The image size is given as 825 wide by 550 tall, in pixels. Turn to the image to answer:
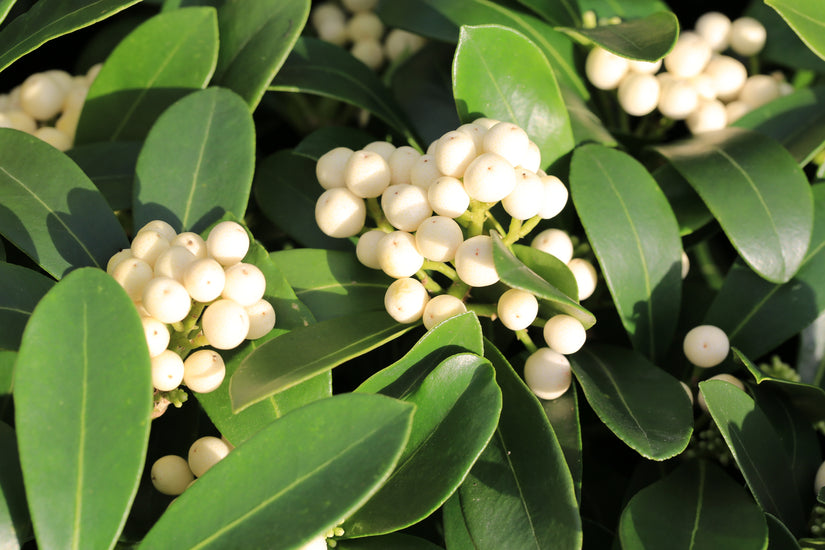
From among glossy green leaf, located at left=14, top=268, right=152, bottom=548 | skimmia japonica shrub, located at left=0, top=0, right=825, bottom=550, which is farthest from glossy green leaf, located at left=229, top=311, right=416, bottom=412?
glossy green leaf, located at left=14, top=268, right=152, bottom=548

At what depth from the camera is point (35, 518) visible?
671mm

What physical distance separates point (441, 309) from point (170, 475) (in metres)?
0.37

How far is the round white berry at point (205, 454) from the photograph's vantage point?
835mm

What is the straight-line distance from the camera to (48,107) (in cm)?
121

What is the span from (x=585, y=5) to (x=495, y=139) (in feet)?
2.15

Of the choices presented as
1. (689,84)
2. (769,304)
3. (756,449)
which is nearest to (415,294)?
(756,449)

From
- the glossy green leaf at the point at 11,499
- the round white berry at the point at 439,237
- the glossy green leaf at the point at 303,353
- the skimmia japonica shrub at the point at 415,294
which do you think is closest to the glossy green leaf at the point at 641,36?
the skimmia japonica shrub at the point at 415,294

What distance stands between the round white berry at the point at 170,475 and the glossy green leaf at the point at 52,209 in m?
0.27

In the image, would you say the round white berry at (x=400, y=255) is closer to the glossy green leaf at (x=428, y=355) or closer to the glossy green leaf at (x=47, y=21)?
the glossy green leaf at (x=428, y=355)

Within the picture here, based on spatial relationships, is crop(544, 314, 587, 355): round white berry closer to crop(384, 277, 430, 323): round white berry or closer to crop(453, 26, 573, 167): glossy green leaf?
crop(384, 277, 430, 323): round white berry

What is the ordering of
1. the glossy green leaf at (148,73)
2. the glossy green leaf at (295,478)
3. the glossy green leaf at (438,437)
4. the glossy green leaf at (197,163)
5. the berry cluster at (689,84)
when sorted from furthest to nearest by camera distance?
1. the berry cluster at (689,84)
2. the glossy green leaf at (148,73)
3. the glossy green leaf at (197,163)
4. the glossy green leaf at (438,437)
5. the glossy green leaf at (295,478)

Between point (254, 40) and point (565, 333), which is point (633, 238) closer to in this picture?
point (565, 333)

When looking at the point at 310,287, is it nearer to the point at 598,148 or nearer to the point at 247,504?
the point at 247,504

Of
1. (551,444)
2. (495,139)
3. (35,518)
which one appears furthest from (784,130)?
(35,518)
